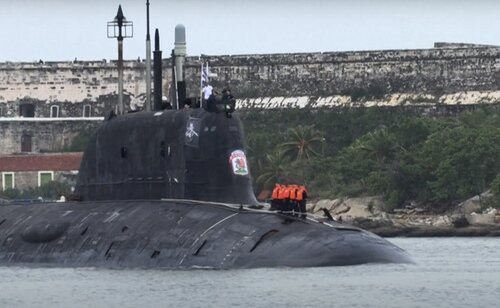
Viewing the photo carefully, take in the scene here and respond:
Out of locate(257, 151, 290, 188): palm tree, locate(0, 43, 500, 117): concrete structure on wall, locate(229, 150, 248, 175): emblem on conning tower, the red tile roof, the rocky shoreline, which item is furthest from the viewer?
locate(0, 43, 500, 117): concrete structure on wall

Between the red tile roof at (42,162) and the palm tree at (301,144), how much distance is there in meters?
7.56

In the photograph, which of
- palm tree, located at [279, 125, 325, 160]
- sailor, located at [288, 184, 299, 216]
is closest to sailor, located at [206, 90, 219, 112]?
sailor, located at [288, 184, 299, 216]

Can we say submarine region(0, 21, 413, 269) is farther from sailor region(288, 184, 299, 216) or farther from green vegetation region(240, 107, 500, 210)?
green vegetation region(240, 107, 500, 210)

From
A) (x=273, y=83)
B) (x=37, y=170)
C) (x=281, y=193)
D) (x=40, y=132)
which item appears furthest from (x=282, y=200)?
(x=40, y=132)

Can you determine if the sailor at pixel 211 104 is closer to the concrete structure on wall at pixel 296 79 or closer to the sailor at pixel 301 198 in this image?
the sailor at pixel 301 198

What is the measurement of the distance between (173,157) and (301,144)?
34.2 metres

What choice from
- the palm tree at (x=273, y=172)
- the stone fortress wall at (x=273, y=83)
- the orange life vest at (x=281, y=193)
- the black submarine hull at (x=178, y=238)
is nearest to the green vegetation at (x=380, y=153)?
the palm tree at (x=273, y=172)

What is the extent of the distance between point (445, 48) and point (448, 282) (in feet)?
142

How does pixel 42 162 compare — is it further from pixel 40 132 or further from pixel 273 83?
pixel 273 83

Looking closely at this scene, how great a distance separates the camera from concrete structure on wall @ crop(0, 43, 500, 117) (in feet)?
249

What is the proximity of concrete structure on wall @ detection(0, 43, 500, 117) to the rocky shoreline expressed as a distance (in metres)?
9.98

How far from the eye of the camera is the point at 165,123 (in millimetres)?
37375

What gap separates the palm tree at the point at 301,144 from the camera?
7075 cm

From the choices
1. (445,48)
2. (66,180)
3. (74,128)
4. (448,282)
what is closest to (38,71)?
(74,128)
